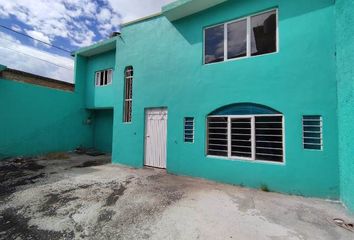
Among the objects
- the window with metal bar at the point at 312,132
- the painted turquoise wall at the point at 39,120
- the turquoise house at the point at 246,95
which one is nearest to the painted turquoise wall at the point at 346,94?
the turquoise house at the point at 246,95

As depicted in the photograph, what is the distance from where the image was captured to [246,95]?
5.96 meters

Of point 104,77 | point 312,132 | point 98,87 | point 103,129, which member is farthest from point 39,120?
point 312,132

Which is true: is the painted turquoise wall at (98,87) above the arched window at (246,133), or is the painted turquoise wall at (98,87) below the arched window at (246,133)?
→ above

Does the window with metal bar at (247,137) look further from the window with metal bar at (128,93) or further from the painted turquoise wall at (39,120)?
the painted turquoise wall at (39,120)

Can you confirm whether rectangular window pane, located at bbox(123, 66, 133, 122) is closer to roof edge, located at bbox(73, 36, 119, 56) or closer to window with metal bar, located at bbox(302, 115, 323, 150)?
roof edge, located at bbox(73, 36, 119, 56)

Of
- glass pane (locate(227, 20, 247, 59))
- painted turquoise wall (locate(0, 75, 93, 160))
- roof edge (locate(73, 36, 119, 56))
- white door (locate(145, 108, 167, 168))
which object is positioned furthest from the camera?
roof edge (locate(73, 36, 119, 56))

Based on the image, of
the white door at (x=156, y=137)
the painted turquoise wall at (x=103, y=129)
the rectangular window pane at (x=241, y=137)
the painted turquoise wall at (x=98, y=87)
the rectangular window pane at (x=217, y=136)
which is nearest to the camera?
the rectangular window pane at (x=241, y=137)

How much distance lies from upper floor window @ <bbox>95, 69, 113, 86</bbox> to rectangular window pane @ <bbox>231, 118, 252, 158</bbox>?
864 centimetres

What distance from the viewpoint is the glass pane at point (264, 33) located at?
19.0 feet

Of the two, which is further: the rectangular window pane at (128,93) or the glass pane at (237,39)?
the rectangular window pane at (128,93)

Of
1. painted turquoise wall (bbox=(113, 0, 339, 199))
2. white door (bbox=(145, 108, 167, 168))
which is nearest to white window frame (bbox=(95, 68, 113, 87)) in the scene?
painted turquoise wall (bbox=(113, 0, 339, 199))

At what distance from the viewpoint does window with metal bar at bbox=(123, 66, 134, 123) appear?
9.20 metres

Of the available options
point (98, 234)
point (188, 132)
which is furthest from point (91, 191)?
point (188, 132)

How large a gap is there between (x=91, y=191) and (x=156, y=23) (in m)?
6.84
